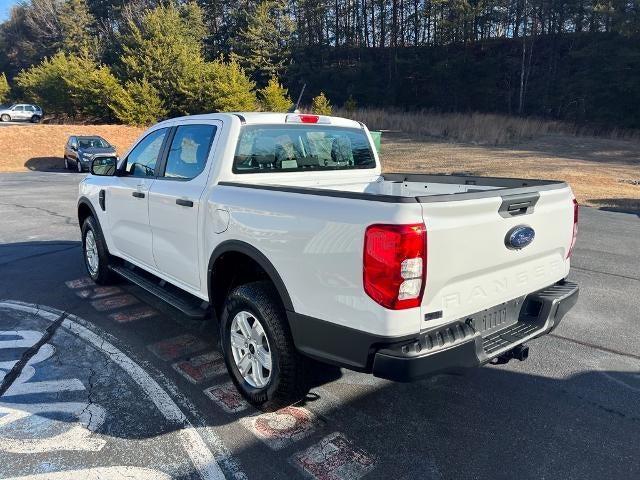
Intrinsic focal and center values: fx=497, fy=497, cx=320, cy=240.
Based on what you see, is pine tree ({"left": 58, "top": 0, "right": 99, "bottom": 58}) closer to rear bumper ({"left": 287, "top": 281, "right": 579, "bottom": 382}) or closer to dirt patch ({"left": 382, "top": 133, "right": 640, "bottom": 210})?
dirt patch ({"left": 382, "top": 133, "right": 640, "bottom": 210})

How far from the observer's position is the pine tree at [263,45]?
53469 millimetres

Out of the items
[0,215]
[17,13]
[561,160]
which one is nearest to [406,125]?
[561,160]

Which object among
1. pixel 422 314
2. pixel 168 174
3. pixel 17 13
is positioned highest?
pixel 17 13

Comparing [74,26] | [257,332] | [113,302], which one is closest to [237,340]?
[257,332]

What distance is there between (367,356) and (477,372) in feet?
5.33

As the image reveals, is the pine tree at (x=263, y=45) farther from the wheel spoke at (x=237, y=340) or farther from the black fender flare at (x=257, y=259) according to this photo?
the wheel spoke at (x=237, y=340)

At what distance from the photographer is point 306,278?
273 cm

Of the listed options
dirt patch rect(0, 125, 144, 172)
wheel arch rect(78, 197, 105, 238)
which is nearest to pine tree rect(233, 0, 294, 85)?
dirt patch rect(0, 125, 144, 172)

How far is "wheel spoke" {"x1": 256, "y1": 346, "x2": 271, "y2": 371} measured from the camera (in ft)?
10.2

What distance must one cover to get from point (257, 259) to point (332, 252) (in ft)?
2.14

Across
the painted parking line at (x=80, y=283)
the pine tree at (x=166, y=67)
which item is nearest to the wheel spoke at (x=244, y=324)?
the painted parking line at (x=80, y=283)

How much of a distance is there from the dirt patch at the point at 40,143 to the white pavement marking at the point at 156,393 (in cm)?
2368

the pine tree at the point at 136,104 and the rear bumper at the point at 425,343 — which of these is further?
the pine tree at the point at 136,104

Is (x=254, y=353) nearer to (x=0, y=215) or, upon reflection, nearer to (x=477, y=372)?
(x=477, y=372)
